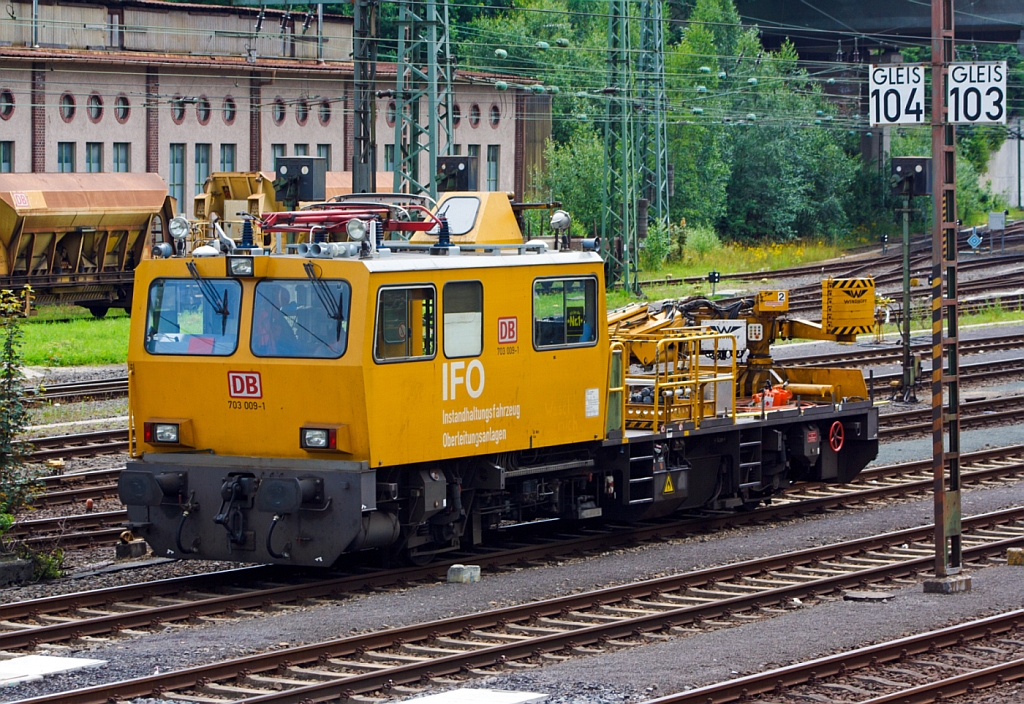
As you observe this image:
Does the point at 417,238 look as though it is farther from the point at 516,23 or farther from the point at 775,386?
the point at 516,23

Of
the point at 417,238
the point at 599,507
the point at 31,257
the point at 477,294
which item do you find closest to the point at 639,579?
the point at 599,507

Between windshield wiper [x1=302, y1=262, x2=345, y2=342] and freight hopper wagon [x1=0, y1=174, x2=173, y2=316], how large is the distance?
25.9 meters

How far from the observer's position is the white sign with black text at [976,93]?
44.0ft

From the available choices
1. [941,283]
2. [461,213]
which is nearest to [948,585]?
[941,283]

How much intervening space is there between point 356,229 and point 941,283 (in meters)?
5.05

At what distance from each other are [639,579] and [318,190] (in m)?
9.97

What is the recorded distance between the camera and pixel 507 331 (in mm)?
14156

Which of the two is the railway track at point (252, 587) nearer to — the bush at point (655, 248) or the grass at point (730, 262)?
the grass at point (730, 262)

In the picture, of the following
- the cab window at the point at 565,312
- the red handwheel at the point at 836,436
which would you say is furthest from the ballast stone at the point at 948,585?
the red handwheel at the point at 836,436

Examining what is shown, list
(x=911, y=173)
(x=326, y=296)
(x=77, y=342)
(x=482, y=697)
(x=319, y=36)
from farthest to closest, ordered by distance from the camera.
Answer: (x=319, y=36) → (x=77, y=342) → (x=911, y=173) → (x=326, y=296) → (x=482, y=697)

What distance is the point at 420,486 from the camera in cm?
1363

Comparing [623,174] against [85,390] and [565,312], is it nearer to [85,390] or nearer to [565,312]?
[85,390]

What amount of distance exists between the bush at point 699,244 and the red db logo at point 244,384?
43339 mm

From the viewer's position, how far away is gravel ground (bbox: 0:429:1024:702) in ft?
34.9
